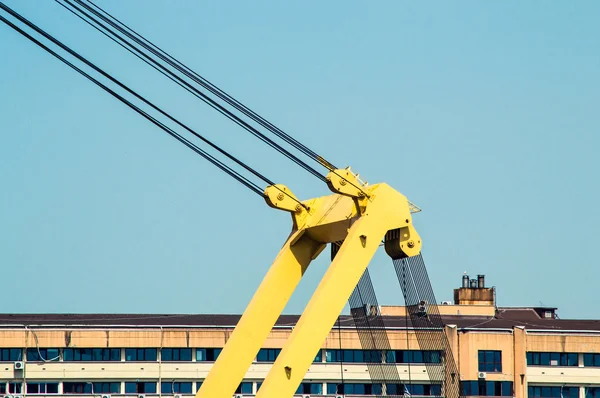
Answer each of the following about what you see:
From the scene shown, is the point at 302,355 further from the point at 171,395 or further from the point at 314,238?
the point at 171,395

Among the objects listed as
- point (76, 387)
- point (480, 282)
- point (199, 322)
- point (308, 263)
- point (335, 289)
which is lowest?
point (335, 289)

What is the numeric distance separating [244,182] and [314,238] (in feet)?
7.77

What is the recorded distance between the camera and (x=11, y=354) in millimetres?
62250

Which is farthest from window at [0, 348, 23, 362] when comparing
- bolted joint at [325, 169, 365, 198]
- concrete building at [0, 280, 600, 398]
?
bolted joint at [325, 169, 365, 198]

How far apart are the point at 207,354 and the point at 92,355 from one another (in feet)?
16.6

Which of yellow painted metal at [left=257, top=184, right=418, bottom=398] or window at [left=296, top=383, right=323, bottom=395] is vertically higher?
window at [left=296, top=383, right=323, bottom=395]

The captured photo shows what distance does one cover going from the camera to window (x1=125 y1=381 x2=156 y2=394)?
62781mm

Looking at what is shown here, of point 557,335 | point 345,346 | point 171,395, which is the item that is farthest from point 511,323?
point 171,395

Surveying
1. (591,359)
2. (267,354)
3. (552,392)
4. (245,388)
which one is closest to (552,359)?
(552,392)

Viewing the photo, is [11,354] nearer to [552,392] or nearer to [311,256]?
[552,392]

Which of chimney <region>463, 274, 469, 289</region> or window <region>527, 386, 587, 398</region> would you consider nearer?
window <region>527, 386, 587, 398</region>

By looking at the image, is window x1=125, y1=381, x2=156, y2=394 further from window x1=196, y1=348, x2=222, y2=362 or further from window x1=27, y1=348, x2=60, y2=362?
window x1=27, y1=348, x2=60, y2=362

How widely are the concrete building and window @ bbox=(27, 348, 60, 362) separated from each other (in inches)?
1.7

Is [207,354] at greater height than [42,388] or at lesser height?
greater
